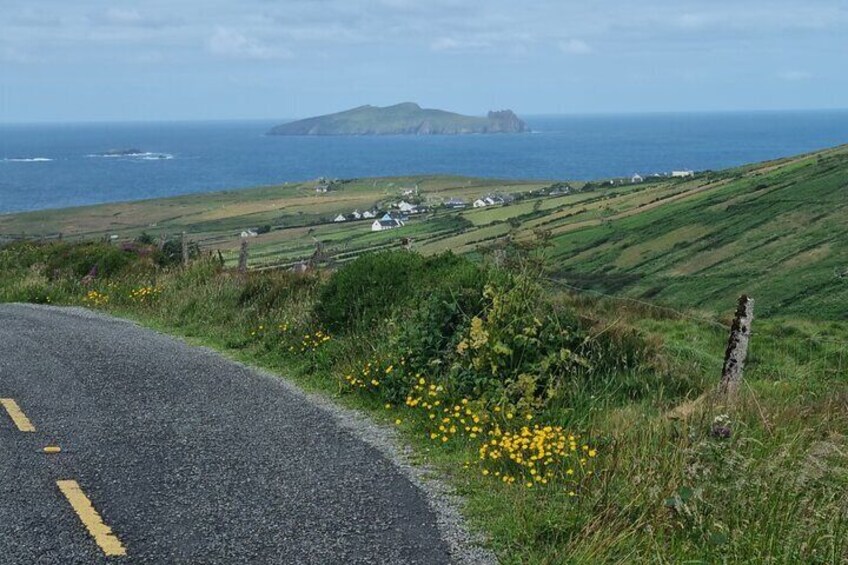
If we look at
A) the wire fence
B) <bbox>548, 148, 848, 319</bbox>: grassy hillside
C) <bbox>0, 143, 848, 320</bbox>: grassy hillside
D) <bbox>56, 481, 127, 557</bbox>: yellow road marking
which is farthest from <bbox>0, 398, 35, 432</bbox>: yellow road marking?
<bbox>548, 148, 848, 319</bbox>: grassy hillside

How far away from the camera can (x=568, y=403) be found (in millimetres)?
9523

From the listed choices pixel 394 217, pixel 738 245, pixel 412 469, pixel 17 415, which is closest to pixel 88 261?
pixel 17 415

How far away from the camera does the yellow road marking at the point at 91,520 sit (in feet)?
20.8

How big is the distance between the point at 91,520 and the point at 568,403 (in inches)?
190

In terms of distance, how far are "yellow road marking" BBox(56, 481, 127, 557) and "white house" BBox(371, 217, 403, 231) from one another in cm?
5628

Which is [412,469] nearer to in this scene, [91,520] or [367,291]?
[91,520]

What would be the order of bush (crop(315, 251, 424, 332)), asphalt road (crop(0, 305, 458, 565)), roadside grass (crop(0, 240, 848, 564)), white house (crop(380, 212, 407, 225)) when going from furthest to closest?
white house (crop(380, 212, 407, 225)) < bush (crop(315, 251, 424, 332)) < asphalt road (crop(0, 305, 458, 565)) < roadside grass (crop(0, 240, 848, 564))

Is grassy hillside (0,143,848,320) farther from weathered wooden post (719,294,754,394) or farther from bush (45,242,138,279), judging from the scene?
bush (45,242,138,279)

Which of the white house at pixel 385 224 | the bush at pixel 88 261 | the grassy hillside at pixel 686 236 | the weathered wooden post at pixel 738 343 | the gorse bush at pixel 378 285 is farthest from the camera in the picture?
the white house at pixel 385 224

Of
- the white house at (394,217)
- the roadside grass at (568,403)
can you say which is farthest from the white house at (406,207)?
the roadside grass at (568,403)

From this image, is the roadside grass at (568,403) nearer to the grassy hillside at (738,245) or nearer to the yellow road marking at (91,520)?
the yellow road marking at (91,520)

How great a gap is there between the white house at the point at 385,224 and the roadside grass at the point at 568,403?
45703 millimetres

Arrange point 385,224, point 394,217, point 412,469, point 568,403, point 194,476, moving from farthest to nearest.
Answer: point 394,217, point 385,224, point 568,403, point 412,469, point 194,476

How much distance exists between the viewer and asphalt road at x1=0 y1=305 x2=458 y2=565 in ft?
21.2
